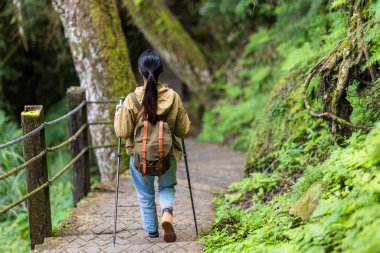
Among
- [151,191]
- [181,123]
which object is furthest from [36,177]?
[181,123]

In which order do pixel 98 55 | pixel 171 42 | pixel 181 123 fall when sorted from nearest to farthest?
pixel 181 123 < pixel 98 55 < pixel 171 42

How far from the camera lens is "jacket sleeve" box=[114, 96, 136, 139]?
15.8ft

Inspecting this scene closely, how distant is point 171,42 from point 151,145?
9.44 metres

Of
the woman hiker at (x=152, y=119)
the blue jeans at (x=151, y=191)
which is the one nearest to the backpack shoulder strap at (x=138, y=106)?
the woman hiker at (x=152, y=119)

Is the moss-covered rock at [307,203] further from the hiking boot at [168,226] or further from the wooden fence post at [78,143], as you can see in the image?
the wooden fence post at [78,143]

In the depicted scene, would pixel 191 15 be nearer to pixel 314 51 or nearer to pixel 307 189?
pixel 314 51

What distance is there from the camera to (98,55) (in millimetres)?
8227

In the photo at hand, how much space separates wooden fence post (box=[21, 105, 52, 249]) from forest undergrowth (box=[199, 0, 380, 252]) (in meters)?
1.81

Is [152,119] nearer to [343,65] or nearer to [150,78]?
[150,78]

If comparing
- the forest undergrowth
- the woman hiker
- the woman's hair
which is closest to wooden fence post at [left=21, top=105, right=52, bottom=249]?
the woman hiker

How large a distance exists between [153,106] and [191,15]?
1171cm

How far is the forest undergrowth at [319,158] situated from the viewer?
3.47 metres

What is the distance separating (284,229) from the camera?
14.0 feet

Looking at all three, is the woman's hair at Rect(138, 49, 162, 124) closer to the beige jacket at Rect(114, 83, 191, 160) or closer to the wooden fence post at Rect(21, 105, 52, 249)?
the beige jacket at Rect(114, 83, 191, 160)
